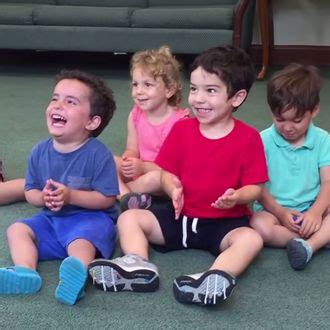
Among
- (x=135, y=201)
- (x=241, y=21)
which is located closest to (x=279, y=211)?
(x=135, y=201)

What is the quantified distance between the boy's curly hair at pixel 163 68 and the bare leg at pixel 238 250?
66 cm

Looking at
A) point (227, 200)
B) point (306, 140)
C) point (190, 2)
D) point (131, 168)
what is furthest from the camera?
point (190, 2)

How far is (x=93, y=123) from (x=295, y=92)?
516 millimetres

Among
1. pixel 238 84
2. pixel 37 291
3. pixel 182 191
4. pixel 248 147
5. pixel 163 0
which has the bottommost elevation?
pixel 37 291

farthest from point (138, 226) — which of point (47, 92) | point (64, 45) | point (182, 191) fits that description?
point (64, 45)

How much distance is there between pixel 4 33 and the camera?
368cm

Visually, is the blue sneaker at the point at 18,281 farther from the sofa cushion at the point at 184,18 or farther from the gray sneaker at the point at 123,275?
the sofa cushion at the point at 184,18

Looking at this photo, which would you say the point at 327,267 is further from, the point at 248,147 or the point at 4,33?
the point at 4,33

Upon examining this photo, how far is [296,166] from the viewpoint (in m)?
1.59

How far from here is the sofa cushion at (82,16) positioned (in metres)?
3.58

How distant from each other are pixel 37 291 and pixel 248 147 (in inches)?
23.3

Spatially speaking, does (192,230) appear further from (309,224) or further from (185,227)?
(309,224)

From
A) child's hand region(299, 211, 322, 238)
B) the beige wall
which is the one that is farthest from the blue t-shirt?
the beige wall

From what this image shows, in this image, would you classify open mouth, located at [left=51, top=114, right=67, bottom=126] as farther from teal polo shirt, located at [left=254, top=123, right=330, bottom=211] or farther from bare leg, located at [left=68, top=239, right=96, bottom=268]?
teal polo shirt, located at [left=254, top=123, right=330, bottom=211]
